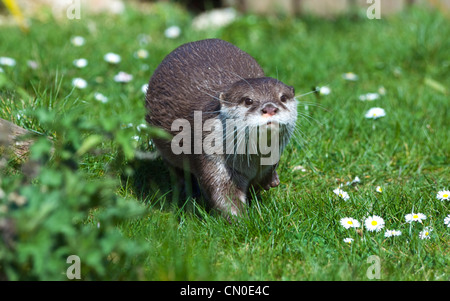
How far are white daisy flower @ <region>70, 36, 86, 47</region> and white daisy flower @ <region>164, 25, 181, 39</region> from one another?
873 millimetres

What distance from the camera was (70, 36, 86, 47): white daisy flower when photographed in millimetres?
5378

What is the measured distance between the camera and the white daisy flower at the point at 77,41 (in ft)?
17.6

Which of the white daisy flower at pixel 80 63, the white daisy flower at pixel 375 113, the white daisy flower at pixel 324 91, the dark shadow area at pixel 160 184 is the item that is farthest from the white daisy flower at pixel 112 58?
the white daisy flower at pixel 375 113

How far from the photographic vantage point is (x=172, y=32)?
6.01m

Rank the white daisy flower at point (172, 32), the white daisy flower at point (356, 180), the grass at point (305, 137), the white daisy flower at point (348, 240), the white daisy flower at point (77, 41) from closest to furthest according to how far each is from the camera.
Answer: the grass at point (305, 137) < the white daisy flower at point (348, 240) < the white daisy flower at point (356, 180) < the white daisy flower at point (77, 41) < the white daisy flower at point (172, 32)

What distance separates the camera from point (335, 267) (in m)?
2.38

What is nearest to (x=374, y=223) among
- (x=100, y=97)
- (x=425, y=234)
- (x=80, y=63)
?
(x=425, y=234)

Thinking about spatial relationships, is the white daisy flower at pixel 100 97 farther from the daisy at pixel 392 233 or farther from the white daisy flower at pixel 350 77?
the daisy at pixel 392 233

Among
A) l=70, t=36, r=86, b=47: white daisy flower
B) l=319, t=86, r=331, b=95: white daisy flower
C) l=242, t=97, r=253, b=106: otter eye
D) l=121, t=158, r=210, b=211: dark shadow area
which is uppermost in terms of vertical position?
l=70, t=36, r=86, b=47: white daisy flower

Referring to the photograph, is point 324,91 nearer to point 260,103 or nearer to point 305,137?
point 305,137

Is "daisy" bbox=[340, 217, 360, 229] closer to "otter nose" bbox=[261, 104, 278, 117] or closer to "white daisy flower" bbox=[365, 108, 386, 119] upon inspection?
"otter nose" bbox=[261, 104, 278, 117]

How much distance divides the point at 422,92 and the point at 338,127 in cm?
118

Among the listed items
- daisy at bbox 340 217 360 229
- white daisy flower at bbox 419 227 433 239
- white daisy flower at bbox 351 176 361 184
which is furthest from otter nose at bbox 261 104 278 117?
white daisy flower at bbox 351 176 361 184

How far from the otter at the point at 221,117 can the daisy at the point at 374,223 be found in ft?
1.73
